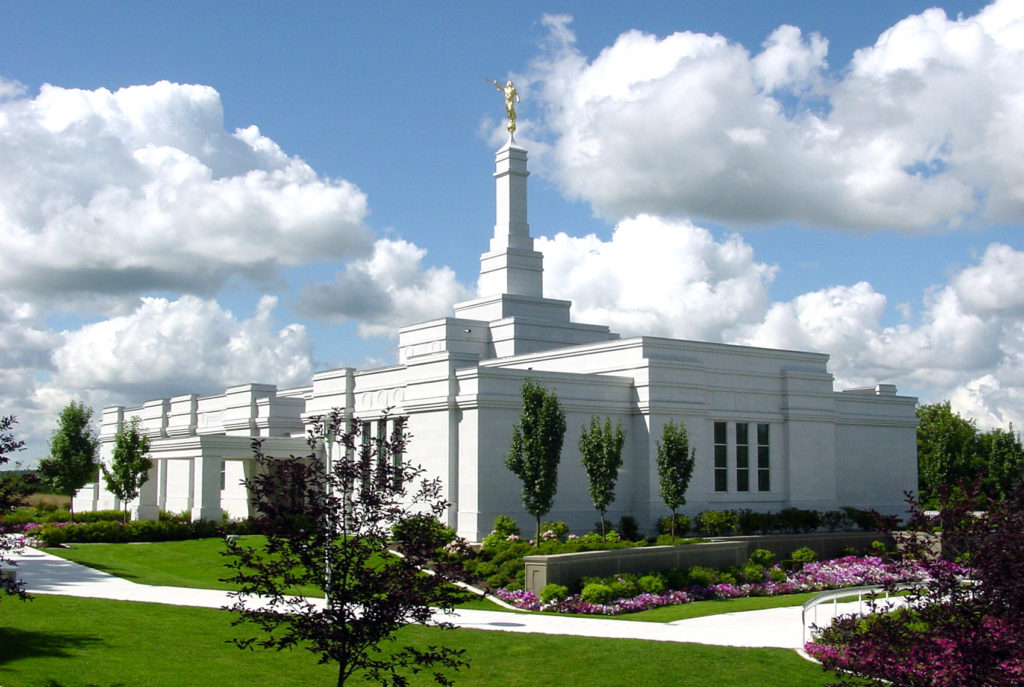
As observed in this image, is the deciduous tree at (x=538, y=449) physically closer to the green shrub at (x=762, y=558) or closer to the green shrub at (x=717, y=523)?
the green shrub at (x=762, y=558)

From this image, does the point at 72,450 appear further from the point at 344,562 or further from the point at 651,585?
the point at 344,562

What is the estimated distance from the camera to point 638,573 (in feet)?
82.4

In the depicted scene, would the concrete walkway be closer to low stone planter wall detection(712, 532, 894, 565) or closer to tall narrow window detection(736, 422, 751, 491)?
low stone planter wall detection(712, 532, 894, 565)

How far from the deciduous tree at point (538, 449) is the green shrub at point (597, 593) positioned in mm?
4295

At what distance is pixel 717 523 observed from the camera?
3138 centimetres

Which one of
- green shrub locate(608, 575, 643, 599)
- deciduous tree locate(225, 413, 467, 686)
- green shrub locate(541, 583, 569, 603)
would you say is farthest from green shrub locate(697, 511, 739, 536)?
deciduous tree locate(225, 413, 467, 686)

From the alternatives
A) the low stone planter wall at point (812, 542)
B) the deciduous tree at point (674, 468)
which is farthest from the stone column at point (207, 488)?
the low stone planter wall at point (812, 542)

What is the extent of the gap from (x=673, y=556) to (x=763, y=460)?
10665 mm

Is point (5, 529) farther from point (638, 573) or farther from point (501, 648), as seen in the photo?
point (638, 573)

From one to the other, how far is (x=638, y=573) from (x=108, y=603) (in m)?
12.4

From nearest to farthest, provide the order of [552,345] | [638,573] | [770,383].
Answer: [638,573]
[770,383]
[552,345]

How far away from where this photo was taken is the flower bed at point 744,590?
2261cm

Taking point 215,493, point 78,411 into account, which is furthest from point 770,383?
point 78,411

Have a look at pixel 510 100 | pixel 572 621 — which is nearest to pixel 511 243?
pixel 510 100
